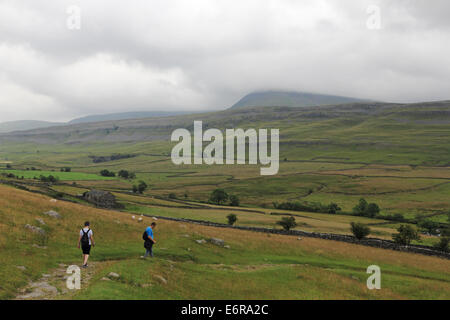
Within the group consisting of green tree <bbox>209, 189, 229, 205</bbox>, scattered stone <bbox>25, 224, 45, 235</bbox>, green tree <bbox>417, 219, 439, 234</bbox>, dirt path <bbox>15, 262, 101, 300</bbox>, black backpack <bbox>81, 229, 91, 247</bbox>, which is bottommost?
green tree <bbox>417, 219, 439, 234</bbox>

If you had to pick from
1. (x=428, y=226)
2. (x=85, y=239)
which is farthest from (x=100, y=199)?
(x=428, y=226)

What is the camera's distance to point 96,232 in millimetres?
37125

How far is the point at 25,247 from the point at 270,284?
19072 mm

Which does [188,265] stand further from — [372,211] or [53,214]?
[372,211]

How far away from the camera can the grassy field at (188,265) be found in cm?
2280

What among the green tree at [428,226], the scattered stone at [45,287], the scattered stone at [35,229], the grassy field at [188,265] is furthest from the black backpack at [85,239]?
the green tree at [428,226]

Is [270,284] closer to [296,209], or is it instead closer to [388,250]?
[388,250]

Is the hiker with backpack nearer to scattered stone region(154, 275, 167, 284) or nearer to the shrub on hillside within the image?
scattered stone region(154, 275, 167, 284)

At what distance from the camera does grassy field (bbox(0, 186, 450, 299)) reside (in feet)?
74.8

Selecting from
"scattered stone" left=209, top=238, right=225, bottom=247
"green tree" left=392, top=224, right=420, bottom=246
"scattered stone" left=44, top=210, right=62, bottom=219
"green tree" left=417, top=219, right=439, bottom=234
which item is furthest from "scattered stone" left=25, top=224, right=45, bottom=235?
"green tree" left=417, top=219, right=439, bottom=234

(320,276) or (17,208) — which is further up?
(17,208)

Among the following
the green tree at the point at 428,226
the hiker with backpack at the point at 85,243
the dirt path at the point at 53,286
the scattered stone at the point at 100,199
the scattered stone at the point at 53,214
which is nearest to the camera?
the dirt path at the point at 53,286

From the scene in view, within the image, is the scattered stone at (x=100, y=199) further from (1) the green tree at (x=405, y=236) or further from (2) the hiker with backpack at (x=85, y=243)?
(1) the green tree at (x=405, y=236)

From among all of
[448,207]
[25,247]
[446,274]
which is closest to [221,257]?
[25,247]
